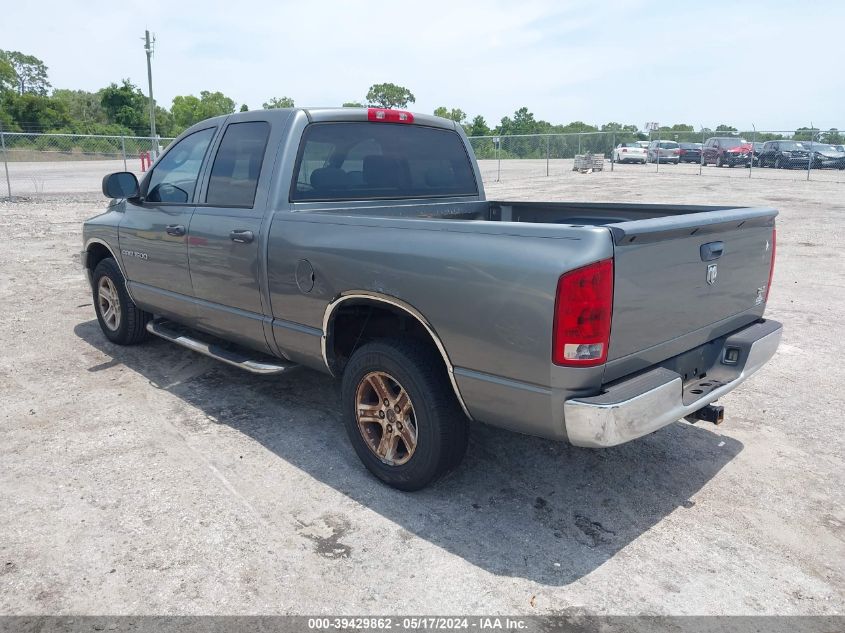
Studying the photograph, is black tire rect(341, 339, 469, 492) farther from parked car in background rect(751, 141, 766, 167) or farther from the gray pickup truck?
parked car in background rect(751, 141, 766, 167)

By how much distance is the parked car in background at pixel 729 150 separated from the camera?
3292 centimetres

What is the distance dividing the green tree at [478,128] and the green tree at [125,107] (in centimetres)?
3088

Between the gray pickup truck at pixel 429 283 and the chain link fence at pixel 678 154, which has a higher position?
the chain link fence at pixel 678 154

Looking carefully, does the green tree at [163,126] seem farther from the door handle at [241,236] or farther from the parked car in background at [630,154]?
the door handle at [241,236]

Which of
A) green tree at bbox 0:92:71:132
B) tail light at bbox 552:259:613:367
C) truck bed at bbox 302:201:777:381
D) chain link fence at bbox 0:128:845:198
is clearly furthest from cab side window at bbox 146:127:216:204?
green tree at bbox 0:92:71:132

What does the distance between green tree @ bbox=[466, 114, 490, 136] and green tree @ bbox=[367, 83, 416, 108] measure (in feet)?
53.5

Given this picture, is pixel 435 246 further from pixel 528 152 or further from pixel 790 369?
pixel 528 152

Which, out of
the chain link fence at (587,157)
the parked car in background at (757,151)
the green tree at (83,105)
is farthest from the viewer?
the green tree at (83,105)

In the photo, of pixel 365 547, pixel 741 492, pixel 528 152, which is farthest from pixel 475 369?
pixel 528 152

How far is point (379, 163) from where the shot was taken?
4629 mm

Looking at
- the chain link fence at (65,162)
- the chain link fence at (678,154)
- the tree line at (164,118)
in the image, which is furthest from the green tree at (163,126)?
the chain link fence at (678,154)

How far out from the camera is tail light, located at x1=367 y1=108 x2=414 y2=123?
4.57m

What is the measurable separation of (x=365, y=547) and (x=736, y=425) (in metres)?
2.76

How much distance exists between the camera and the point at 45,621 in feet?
8.87
